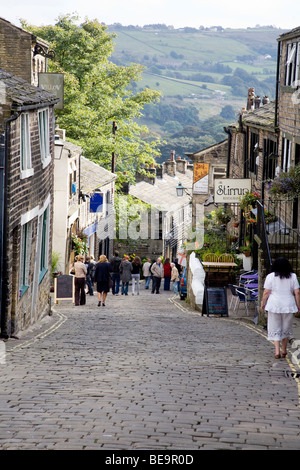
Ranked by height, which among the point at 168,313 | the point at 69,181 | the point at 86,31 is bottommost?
the point at 168,313

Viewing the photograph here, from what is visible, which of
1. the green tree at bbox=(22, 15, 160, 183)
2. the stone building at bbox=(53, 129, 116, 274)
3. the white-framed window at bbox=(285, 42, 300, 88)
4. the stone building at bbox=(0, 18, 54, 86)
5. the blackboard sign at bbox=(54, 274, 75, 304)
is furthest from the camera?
the green tree at bbox=(22, 15, 160, 183)

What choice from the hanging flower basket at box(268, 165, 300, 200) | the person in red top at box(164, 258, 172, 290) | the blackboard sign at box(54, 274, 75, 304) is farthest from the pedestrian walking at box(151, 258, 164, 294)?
the hanging flower basket at box(268, 165, 300, 200)

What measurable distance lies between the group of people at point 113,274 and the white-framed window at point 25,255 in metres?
6.39

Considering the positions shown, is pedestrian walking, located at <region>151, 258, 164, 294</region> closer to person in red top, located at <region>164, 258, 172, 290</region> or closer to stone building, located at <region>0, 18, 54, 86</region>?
person in red top, located at <region>164, 258, 172, 290</region>

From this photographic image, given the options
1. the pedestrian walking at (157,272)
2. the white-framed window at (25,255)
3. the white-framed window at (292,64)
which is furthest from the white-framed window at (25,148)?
the pedestrian walking at (157,272)

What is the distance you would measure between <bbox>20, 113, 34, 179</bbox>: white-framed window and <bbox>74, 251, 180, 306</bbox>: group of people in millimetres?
7233

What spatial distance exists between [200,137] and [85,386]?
382 feet

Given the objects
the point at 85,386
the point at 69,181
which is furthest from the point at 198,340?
the point at 69,181

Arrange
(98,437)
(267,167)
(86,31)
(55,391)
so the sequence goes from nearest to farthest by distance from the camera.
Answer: (98,437), (55,391), (267,167), (86,31)

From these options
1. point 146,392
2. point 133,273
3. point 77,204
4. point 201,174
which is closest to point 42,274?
point 146,392

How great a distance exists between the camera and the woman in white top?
981 cm

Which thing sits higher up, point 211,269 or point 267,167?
point 267,167
